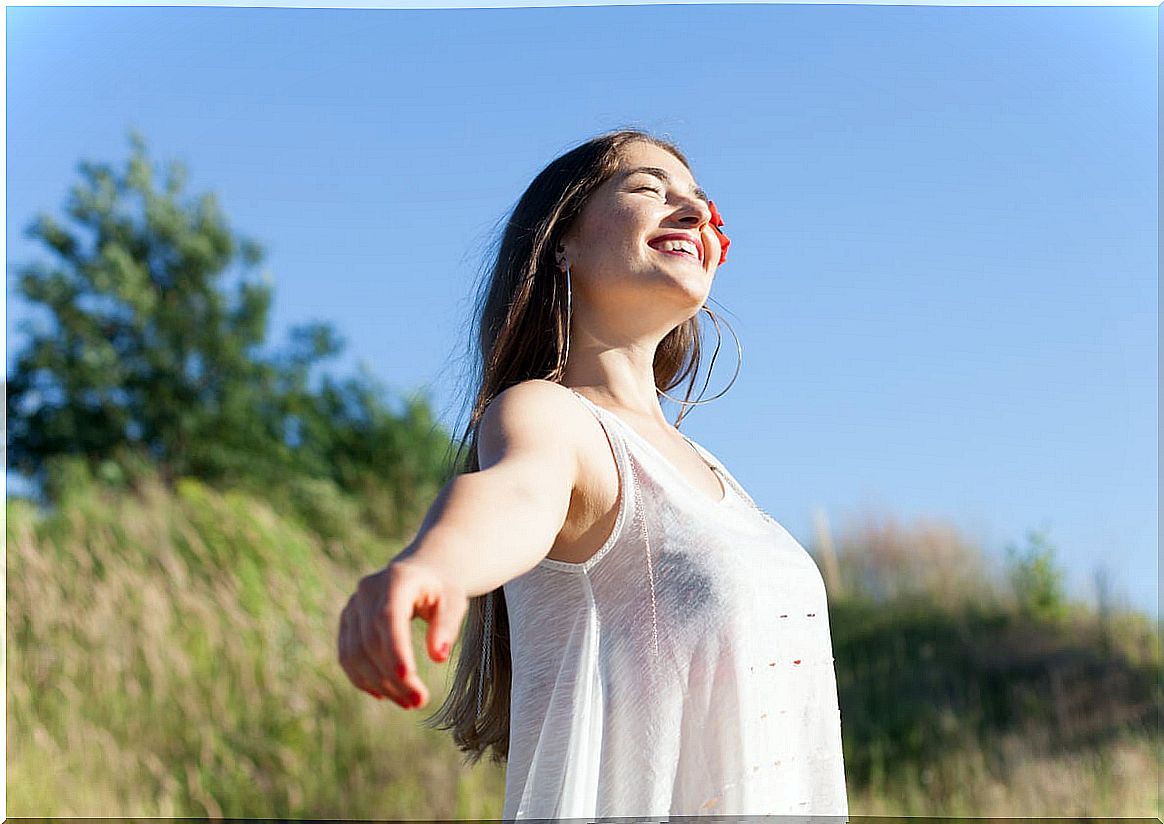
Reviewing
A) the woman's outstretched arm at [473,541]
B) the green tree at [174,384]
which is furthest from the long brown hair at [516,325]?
the green tree at [174,384]

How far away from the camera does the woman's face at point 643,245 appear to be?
130cm

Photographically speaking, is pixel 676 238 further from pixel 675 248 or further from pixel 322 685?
pixel 322 685

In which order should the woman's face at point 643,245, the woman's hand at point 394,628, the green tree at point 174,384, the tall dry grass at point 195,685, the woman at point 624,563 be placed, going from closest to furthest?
the woman's hand at point 394,628 < the woman at point 624,563 < the woman's face at point 643,245 < the tall dry grass at point 195,685 < the green tree at point 174,384

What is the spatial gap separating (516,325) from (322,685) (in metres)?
3.15

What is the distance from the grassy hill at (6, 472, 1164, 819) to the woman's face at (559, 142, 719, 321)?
9.07ft

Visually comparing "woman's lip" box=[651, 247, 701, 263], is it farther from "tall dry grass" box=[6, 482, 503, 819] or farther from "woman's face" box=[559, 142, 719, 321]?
"tall dry grass" box=[6, 482, 503, 819]

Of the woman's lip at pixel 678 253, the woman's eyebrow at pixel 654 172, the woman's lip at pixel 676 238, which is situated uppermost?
the woman's eyebrow at pixel 654 172

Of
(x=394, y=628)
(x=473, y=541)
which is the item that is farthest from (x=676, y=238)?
(x=394, y=628)

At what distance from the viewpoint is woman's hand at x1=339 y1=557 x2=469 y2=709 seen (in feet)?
2.38

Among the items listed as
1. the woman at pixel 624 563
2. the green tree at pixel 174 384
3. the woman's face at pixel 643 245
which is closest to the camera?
the woman at pixel 624 563

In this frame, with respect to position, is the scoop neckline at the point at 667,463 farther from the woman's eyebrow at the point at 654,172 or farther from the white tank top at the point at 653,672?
the woman's eyebrow at the point at 654,172

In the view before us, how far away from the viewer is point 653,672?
115 centimetres

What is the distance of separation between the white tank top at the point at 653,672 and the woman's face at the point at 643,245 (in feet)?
0.56

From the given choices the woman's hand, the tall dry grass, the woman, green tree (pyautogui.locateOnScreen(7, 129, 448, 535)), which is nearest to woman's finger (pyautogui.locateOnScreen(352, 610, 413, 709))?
the woman's hand
